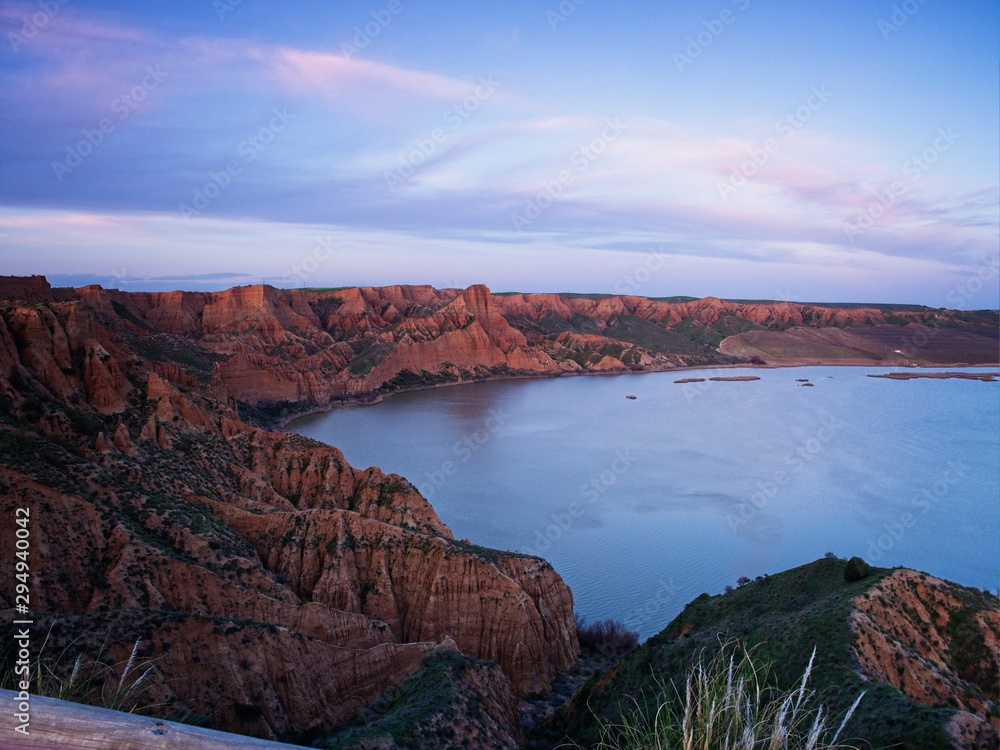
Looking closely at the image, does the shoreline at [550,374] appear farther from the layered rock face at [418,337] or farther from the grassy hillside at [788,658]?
the grassy hillside at [788,658]

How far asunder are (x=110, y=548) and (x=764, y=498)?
28140 mm

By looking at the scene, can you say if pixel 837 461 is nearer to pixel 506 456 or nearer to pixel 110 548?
pixel 506 456

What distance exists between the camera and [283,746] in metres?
2.34
